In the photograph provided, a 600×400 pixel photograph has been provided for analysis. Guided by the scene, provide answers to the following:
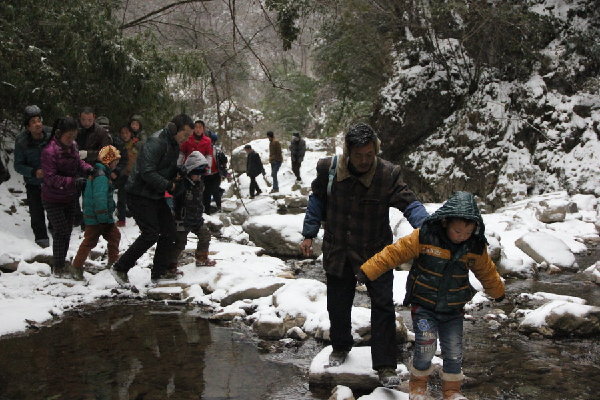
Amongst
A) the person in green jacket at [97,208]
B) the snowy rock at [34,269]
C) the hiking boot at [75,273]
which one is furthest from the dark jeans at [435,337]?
the snowy rock at [34,269]

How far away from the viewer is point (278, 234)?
8.52 meters

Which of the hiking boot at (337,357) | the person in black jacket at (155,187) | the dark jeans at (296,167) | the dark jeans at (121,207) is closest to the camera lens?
the hiking boot at (337,357)

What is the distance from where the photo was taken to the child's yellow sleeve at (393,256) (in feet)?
10.6

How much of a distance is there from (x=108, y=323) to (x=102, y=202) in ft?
4.72

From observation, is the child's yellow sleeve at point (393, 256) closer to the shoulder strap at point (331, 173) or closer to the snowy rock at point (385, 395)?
the shoulder strap at point (331, 173)

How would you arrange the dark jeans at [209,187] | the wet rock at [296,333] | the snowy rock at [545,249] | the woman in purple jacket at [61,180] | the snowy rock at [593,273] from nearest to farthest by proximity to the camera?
the wet rock at [296,333] < the woman in purple jacket at [61,180] < the snowy rock at [593,273] < the snowy rock at [545,249] < the dark jeans at [209,187]

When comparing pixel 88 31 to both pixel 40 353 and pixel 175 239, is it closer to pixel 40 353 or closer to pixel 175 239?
pixel 175 239

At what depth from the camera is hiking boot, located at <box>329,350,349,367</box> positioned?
3787 mm

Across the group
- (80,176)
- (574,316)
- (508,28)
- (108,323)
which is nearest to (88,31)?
(80,176)

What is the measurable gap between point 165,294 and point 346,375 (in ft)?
9.28

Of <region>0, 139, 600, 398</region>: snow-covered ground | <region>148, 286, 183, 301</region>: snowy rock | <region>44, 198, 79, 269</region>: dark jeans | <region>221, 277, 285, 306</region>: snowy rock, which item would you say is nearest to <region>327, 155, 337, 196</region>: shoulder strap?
<region>0, 139, 600, 398</region>: snow-covered ground

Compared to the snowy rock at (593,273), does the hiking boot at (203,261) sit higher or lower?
higher

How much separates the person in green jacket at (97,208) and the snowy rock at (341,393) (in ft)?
11.6

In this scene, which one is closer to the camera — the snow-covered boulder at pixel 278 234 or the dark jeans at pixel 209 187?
the snow-covered boulder at pixel 278 234
